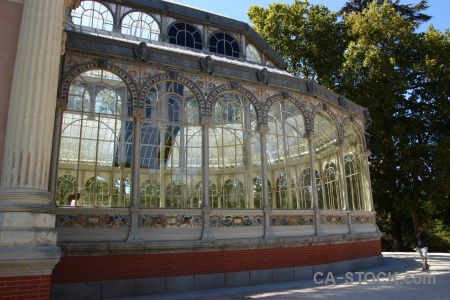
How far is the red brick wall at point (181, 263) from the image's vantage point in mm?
8641

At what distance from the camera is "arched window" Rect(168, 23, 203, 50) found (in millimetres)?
14656

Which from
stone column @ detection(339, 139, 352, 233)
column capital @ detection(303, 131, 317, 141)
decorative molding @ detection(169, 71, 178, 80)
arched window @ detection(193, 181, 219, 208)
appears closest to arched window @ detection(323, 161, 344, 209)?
stone column @ detection(339, 139, 352, 233)

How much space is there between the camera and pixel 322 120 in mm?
14086

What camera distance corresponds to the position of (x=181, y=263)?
31.7 feet

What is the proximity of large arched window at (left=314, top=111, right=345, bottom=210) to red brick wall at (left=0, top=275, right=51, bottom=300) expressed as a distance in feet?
33.3

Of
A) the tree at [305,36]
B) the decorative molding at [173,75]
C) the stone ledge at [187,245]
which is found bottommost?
the stone ledge at [187,245]

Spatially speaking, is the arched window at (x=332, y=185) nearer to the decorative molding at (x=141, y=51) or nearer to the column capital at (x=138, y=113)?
the column capital at (x=138, y=113)

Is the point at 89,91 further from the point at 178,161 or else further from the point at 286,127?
the point at 286,127

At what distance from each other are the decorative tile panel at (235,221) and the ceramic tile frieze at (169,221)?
0.42 meters

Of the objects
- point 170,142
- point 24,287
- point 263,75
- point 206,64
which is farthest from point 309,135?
point 24,287

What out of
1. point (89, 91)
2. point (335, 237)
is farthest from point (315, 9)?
point (89, 91)

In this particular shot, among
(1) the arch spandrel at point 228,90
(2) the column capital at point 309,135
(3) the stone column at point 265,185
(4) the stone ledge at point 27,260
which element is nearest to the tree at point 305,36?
(2) the column capital at point 309,135

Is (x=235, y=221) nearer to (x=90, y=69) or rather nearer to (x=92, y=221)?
(x=92, y=221)

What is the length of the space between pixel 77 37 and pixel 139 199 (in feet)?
14.9
